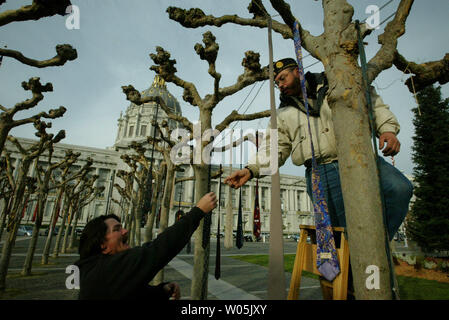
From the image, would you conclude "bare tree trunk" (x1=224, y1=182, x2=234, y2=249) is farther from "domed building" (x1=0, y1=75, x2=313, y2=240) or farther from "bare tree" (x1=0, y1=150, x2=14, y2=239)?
"domed building" (x1=0, y1=75, x2=313, y2=240)

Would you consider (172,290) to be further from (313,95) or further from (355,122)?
(313,95)

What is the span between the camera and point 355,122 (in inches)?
66.4

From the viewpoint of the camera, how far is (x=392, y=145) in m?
1.60

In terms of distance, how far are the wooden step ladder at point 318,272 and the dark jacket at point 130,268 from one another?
0.89 metres

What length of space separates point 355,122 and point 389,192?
56 centimetres

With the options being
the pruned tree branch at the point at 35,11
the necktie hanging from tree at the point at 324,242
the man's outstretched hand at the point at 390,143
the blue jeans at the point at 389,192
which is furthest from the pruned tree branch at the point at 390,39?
the pruned tree branch at the point at 35,11

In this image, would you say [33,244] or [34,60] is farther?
[33,244]

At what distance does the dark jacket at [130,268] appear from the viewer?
5.33ft

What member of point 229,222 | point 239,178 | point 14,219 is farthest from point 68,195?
point 239,178

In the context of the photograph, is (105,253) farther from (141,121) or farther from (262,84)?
(141,121)

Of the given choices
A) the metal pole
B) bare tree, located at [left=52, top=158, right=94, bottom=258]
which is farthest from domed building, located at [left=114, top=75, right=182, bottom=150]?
the metal pole

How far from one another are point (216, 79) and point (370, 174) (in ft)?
14.2

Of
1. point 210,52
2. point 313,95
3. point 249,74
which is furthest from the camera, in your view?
point 249,74

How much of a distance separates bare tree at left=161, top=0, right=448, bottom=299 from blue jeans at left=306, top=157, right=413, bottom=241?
0.59 feet
